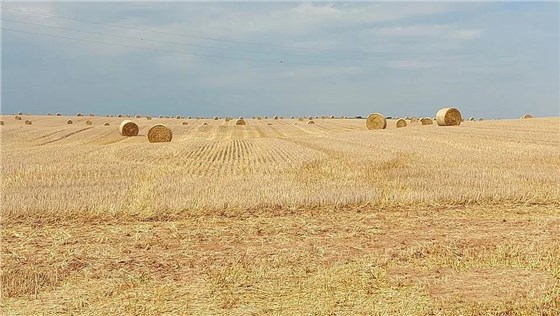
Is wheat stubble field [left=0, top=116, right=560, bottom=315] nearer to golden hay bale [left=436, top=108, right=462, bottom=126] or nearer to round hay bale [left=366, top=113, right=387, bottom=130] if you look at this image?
golden hay bale [left=436, top=108, right=462, bottom=126]

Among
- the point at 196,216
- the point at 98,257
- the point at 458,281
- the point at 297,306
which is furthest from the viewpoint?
the point at 196,216

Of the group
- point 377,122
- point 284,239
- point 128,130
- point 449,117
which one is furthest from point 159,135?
point 284,239

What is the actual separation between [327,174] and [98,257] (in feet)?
32.2

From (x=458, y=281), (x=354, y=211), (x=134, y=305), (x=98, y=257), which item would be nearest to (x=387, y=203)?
(x=354, y=211)

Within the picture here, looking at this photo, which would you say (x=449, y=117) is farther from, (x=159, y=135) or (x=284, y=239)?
(x=284, y=239)

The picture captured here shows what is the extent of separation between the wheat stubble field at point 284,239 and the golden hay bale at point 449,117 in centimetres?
2500

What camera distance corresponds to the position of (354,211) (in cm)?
1234

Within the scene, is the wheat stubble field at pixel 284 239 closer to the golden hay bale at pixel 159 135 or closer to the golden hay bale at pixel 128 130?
the golden hay bale at pixel 159 135

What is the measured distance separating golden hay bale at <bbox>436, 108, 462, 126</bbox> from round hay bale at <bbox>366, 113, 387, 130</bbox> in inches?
281

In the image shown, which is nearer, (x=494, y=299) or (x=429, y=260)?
(x=494, y=299)

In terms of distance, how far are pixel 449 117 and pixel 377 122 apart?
8.57m

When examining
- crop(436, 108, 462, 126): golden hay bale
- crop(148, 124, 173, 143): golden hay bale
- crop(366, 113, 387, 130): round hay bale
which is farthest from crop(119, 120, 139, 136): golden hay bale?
crop(436, 108, 462, 126): golden hay bale

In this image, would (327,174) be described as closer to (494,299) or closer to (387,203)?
(387,203)

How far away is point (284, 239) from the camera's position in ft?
31.9
